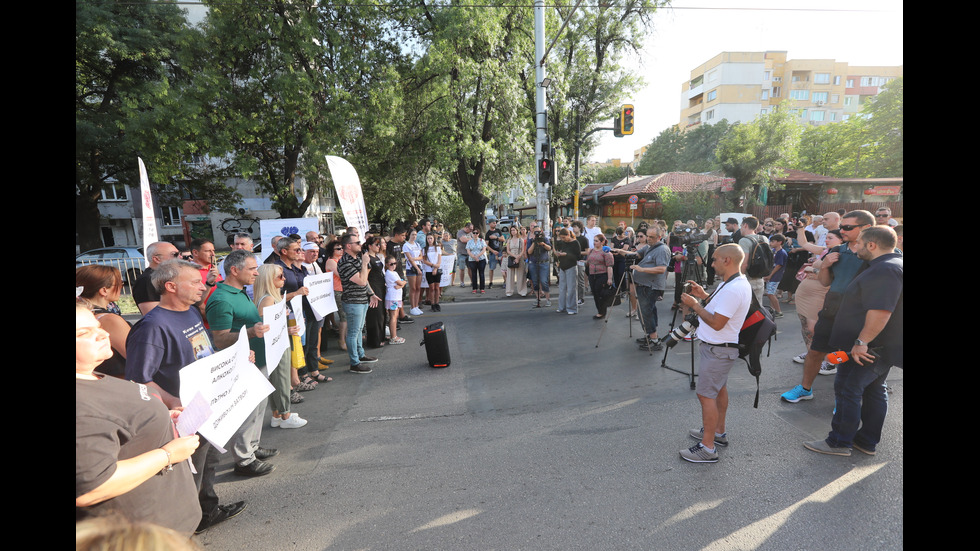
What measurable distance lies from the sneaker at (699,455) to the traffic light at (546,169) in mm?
8509

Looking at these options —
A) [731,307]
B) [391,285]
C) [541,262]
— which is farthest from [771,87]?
[731,307]

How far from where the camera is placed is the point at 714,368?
11.1 feet

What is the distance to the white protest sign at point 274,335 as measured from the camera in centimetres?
360

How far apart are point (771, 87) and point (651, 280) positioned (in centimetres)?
6965

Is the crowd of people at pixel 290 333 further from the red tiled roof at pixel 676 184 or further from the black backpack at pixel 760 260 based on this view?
the red tiled roof at pixel 676 184

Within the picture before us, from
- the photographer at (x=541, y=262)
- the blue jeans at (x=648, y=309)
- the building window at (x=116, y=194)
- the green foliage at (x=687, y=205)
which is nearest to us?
the blue jeans at (x=648, y=309)

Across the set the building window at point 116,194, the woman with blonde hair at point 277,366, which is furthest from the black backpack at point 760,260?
the building window at point 116,194

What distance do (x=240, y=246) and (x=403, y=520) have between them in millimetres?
4791

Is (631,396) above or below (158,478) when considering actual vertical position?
below

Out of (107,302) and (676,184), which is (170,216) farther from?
(676,184)
